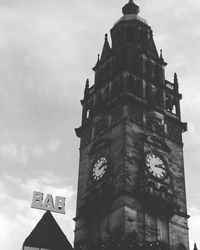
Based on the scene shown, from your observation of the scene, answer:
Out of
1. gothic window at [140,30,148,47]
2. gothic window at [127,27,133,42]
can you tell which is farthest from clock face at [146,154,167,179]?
gothic window at [127,27,133,42]

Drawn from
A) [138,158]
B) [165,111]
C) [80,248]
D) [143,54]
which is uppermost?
[143,54]

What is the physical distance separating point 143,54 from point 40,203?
58.9 ft

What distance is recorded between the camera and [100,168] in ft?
178

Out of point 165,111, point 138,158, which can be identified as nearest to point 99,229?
point 138,158

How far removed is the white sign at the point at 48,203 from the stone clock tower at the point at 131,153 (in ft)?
5.82

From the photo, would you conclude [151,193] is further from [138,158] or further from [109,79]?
[109,79]

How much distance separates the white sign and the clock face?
7819 millimetres

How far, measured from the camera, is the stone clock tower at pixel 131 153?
5006cm

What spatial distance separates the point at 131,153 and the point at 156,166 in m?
2.52

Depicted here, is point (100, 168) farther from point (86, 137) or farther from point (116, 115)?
point (86, 137)

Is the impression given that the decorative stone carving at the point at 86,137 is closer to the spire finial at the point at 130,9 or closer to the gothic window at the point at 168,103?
the gothic window at the point at 168,103

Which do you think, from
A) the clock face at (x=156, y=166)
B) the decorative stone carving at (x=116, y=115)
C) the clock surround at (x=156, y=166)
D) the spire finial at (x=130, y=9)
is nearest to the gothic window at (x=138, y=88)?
the decorative stone carving at (x=116, y=115)

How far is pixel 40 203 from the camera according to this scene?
52.6 metres

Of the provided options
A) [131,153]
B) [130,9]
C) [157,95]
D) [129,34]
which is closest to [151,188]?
[131,153]
